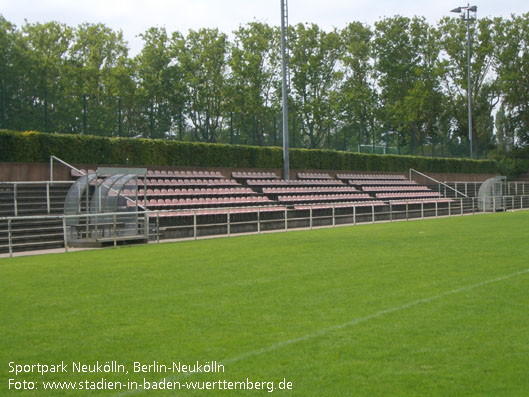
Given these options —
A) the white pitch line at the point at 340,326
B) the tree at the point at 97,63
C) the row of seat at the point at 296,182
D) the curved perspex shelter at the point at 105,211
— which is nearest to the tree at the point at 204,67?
the tree at the point at 97,63

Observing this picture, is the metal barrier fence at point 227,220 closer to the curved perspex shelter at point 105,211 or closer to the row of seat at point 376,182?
the curved perspex shelter at point 105,211

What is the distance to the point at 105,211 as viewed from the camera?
797 inches

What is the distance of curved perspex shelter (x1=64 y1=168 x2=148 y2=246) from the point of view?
18.8 m

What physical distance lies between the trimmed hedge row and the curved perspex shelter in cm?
437

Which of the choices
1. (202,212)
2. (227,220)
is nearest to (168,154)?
(227,220)

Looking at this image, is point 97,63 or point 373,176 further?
A: point 97,63

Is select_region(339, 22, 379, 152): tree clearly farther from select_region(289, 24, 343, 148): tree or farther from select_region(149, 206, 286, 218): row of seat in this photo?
select_region(149, 206, 286, 218): row of seat

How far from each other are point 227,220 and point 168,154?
8463 mm

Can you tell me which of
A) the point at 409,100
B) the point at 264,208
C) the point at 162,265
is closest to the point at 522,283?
the point at 162,265

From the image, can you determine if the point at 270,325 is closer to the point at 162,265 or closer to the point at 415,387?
the point at 415,387

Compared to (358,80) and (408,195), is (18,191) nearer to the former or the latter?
(408,195)

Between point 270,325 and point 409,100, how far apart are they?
60.2 m

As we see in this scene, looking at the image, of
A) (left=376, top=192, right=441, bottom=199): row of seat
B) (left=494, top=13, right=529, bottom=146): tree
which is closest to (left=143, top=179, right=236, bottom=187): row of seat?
(left=376, top=192, right=441, bottom=199): row of seat

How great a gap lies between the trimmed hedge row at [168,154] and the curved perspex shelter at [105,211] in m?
4.37
